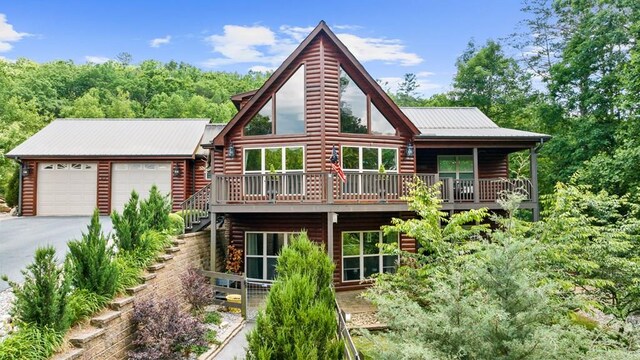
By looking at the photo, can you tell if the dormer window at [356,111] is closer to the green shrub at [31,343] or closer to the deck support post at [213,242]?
the deck support post at [213,242]

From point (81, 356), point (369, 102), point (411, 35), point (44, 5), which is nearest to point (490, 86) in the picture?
point (411, 35)

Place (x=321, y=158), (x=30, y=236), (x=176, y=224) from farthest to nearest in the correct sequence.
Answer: (x=30, y=236) < (x=321, y=158) < (x=176, y=224)

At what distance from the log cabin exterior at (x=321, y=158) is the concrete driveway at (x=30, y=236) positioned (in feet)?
15.4

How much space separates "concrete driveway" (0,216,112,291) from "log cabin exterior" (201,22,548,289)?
4.70 m

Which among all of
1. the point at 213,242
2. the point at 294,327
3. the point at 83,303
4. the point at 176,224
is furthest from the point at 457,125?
the point at 83,303

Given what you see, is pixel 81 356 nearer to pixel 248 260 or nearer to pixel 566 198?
pixel 248 260

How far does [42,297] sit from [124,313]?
6.09ft

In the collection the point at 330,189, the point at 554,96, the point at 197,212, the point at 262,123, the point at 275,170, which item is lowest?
the point at 197,212

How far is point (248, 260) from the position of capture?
13000mm

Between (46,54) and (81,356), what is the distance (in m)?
72.1

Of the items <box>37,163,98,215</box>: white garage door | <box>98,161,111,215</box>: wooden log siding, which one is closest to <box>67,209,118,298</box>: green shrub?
<box>98,161,111,215</box>: wooden log siding

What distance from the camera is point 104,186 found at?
18.3 m

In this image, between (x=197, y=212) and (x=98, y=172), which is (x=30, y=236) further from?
(x=98, y=172)

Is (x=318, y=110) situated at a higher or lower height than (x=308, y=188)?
higher
